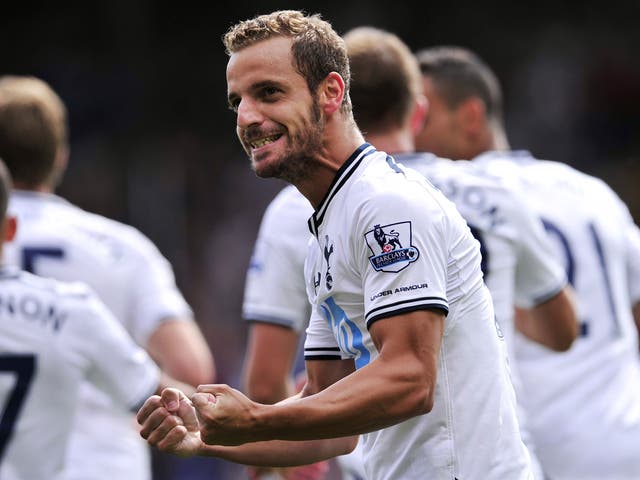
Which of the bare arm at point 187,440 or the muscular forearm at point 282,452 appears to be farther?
the muscular forearm at point 282,452

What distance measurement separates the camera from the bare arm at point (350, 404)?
2.57m

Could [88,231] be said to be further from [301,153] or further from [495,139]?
[301,153]


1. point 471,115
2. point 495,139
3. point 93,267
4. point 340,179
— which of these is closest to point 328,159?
point 340,179

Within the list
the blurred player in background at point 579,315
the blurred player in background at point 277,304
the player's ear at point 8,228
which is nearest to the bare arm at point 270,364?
the blurred player in background at point 277,304

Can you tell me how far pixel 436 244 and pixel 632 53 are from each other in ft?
46.5

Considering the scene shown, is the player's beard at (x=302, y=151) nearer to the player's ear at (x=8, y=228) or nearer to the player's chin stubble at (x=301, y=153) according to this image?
the player's chin stubble at (x=301, y=153)

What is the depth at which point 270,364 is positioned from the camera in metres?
4.62

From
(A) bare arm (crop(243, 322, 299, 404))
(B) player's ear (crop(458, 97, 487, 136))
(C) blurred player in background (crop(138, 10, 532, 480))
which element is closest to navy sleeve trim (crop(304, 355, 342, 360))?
(C) blurred player in background (crop(138, 10, 532, 480))

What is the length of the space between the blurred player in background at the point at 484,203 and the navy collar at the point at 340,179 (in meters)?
1.38

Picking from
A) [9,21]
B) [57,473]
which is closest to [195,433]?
Answer: [57,473]

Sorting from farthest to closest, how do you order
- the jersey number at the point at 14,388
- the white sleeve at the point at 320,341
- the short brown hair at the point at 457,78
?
the short brown hair at the point at 457,78
the jersey number at the point at 14,388
the white sleeve at the point at 320,341

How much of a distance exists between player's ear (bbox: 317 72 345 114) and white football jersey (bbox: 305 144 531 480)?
0.43 feet

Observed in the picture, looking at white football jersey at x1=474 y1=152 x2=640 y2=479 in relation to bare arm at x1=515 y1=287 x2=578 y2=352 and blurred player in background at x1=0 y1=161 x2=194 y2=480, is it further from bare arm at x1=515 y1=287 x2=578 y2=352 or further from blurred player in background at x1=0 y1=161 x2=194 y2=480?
blurred player in background at x1=0 y1=161 x2=194 y2=480

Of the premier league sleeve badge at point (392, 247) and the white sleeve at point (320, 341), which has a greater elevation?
the premier league sleeve badge at point (392, 247)
